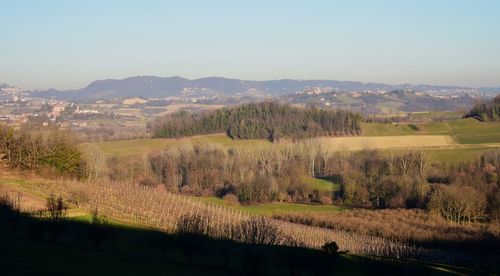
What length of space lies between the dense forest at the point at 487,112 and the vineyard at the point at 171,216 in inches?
2852

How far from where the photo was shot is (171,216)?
44562 millimetres

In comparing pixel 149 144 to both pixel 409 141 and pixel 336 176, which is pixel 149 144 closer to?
pixel 336 176

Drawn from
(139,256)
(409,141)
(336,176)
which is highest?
(139,256)

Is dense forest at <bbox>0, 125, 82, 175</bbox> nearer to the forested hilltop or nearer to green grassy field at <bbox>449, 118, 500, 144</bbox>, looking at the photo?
the forested hilltop

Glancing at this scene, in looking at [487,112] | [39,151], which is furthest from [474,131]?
[39,151]

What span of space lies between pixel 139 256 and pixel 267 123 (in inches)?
3674

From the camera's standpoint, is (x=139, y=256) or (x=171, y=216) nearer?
(x=139, y=256)

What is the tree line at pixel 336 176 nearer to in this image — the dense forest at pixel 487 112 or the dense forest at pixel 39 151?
the dense forest at pixel 39 151

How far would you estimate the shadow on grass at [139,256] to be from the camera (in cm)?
2131

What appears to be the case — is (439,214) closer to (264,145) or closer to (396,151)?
(396,151)

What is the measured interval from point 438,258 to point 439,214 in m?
18.2

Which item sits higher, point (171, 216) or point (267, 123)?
point (267, 123)

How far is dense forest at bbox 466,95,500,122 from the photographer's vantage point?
114 meters

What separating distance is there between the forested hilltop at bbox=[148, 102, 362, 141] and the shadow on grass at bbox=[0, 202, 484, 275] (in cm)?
8234
